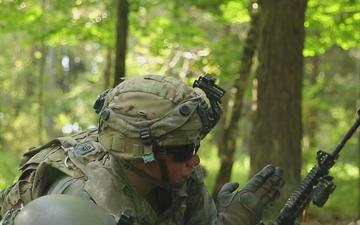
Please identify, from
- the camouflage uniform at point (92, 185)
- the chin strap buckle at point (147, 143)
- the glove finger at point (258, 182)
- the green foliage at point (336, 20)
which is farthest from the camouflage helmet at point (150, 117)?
the green foliage at point (336, 20)

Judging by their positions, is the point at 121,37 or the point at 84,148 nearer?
the point at 84,148

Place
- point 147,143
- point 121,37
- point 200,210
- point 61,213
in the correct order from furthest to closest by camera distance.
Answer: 1. point 121,37
2. point 200,210
3. point 147,143
4. point 61,213

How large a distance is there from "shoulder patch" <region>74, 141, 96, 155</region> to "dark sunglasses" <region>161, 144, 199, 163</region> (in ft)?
1.49

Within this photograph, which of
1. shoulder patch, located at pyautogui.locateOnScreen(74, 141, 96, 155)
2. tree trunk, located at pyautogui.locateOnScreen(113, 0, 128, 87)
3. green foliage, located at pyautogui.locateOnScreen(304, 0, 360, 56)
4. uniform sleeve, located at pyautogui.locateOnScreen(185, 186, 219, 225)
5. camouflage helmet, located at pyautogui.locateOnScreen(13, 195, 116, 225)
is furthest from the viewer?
green foliage, located at pyautogui.locateOnScreen(304, 0, 360, 56)

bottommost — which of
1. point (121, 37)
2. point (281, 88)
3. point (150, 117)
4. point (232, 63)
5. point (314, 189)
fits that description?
point (232, 63)

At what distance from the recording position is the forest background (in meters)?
5.47

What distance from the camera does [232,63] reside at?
9242 millimetres

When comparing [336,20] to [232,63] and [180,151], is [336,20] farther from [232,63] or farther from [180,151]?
[180,151]

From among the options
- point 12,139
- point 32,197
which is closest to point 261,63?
point 32,197

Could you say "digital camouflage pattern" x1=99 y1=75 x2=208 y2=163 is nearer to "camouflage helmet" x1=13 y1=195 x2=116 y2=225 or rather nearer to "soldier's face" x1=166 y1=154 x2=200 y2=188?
"soldier's face" x1=166 y1=154 x2=200 y2=188

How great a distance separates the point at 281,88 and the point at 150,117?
3071mm

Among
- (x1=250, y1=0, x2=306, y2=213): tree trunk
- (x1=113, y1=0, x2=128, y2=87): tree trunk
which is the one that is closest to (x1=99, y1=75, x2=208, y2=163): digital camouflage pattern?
(x1=250, y1=0, x2=306, y2=213): tree trunk

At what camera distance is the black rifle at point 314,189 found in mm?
2676

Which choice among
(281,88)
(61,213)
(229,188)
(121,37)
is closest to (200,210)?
(229,188)
